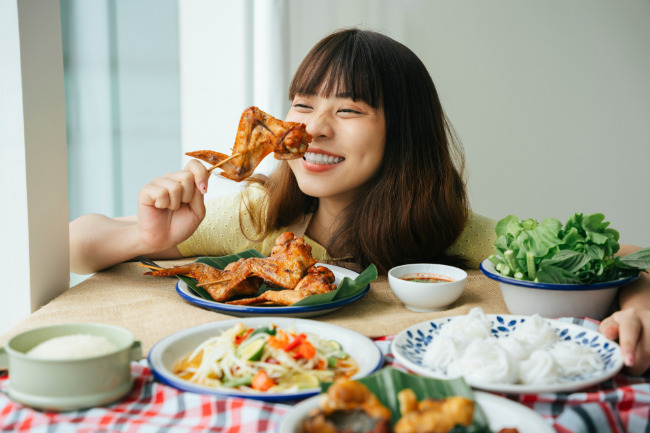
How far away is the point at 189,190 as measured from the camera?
201 cm

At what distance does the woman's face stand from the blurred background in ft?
9.03

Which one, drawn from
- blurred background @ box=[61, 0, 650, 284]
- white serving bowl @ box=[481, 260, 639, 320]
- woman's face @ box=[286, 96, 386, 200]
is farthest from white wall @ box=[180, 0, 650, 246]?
white serving bowl @ box=[481, 260, 639, 320]

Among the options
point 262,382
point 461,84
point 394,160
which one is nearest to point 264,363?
point 262,382

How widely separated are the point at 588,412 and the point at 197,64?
17.2 feet

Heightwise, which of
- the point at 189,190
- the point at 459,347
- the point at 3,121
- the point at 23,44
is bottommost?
the point at 459,347

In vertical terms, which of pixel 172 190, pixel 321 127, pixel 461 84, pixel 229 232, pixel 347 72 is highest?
pixel 461 84

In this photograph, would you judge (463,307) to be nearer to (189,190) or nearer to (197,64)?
(189,190)

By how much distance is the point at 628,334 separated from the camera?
1122 mm

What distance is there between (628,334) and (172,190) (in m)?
1.59

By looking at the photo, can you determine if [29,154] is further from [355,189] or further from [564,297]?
[564,297]

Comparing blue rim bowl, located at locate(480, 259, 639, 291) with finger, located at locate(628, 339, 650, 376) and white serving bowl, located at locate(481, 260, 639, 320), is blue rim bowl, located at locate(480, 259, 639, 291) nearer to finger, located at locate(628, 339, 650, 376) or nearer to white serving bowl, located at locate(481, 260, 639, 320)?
white serving bowl, located at locate(481, 260, 639, 320)

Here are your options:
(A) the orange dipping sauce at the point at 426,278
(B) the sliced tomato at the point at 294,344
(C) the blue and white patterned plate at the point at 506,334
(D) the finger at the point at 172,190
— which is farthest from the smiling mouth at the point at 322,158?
(B) the sliced tomato at the point at 294,344

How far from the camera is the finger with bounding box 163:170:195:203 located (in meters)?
1.99

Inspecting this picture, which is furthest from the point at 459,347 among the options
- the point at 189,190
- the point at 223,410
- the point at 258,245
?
the point at 258,245
